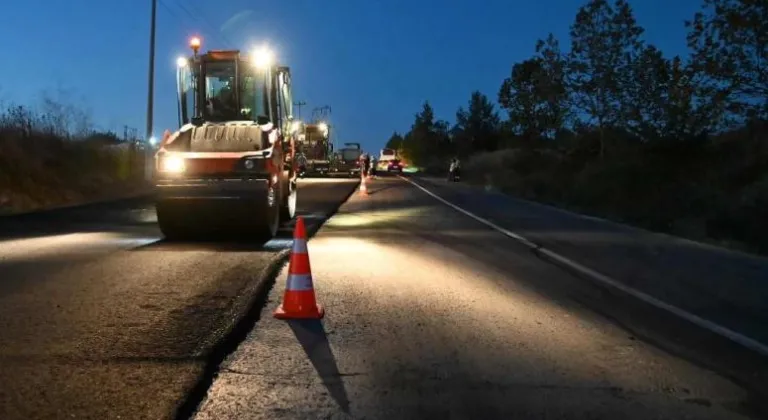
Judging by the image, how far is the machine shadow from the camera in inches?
216

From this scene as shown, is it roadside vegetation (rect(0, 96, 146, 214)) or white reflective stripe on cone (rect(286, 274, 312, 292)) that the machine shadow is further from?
roadside vegetation (rect(0, 96, 146, 214))

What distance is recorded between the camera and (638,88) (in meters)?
35.2

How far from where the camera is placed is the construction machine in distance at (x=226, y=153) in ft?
46.4

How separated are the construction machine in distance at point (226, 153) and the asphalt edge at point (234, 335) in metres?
2.67

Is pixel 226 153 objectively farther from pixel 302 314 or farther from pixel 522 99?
pixel 522 99

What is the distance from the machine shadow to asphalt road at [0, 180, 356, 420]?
2.17 feet

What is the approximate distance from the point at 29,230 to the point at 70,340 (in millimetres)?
10637

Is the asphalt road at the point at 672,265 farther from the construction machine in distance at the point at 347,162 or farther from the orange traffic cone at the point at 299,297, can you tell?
the construction machine in distance at the point at 347,162

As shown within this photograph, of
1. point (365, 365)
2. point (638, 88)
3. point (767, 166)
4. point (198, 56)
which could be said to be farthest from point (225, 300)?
point (638, 88)

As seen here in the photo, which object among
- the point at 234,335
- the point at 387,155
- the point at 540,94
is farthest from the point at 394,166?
the point at 234,335

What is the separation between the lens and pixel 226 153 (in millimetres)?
14477

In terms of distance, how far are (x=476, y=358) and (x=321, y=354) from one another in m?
1.27

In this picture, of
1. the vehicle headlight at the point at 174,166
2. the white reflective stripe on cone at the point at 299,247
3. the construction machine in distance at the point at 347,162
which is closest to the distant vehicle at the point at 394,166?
the construction machine in distance at the point at 347,162

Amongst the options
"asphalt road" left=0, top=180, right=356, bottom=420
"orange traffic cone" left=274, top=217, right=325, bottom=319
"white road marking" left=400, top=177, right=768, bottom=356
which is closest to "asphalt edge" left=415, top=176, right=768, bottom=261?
"white road marking" left=400, top=177, right=768, bottom=356
